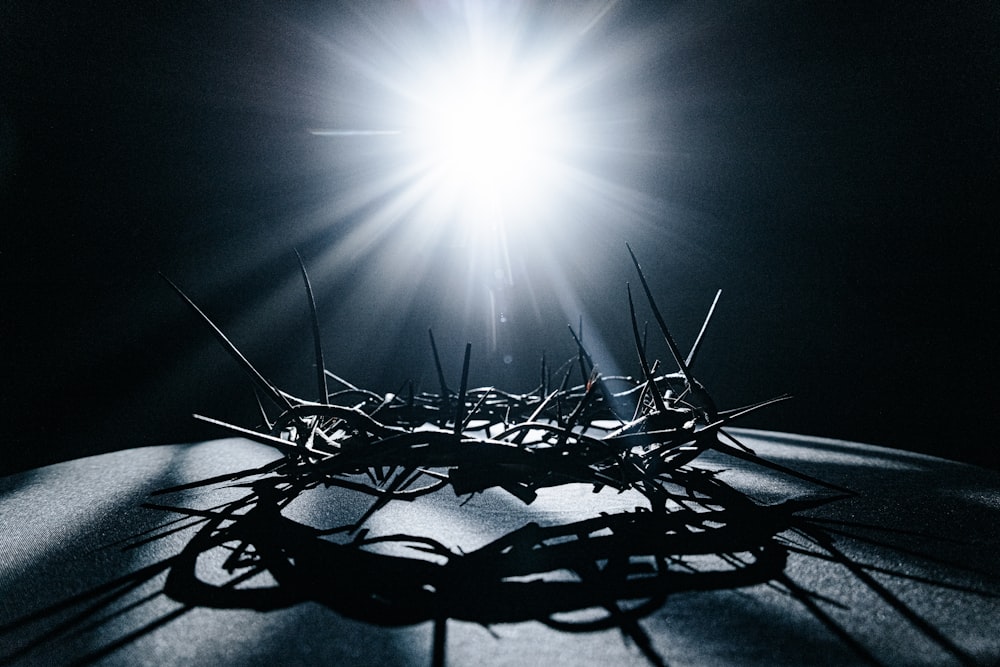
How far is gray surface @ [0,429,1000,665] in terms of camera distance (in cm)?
14

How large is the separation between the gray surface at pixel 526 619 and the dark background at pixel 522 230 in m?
0.67

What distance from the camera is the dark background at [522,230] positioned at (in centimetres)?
81

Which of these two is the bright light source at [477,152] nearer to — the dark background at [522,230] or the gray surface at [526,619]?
the dark background at [522,230]

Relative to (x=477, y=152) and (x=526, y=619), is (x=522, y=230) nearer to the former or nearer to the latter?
(x=477, y=152)

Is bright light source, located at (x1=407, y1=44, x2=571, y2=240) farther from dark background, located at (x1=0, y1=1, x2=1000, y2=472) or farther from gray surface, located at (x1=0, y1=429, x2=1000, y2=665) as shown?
gray surface, located at (x1=0, y1=429, x2=1000, y2=665)

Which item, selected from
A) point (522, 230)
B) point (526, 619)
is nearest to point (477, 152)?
point (522, 230)

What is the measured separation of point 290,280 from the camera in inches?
41.1

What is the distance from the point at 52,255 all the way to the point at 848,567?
3.65 ft

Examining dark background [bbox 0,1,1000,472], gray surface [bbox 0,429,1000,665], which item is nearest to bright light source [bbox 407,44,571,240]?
dark background [bbox 0,1,1000,472]

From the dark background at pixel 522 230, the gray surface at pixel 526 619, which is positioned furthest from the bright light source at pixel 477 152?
the gray surface at pixel 526 619

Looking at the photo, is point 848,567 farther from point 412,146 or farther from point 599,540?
point 412,146

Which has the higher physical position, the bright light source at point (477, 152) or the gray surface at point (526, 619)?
the bright light source at point (477, 152)

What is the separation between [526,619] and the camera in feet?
0.50

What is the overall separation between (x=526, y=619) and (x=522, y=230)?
121 centimetres
